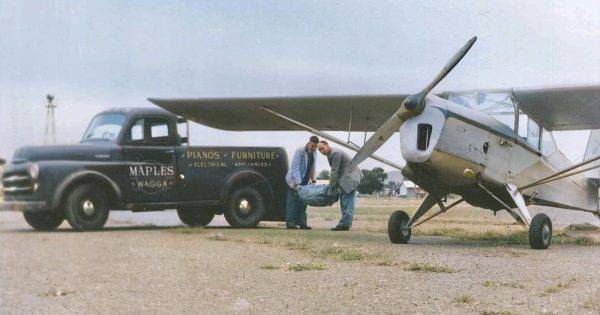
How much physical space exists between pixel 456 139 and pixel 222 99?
529 cm

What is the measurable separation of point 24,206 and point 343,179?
5.81 metres

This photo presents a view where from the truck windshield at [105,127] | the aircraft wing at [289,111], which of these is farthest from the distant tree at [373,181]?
the truck windshield at [105,127]

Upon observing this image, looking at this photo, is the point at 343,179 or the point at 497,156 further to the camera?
the point at 343,179

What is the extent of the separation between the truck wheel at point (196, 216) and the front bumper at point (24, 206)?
13.0 ft

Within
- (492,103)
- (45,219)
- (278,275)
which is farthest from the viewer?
(492,103)

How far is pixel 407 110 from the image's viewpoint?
8.44m

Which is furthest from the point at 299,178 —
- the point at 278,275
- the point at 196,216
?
the point at 278,275

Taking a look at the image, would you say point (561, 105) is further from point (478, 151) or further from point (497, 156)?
point (478, 151)

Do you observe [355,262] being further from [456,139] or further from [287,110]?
[287,110]

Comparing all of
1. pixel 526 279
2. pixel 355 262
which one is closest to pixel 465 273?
pixel 526 279

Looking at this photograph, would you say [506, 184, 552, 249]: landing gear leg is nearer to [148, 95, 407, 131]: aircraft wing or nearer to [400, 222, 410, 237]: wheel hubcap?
[400, 222, 410, 237]: wheel hubcap

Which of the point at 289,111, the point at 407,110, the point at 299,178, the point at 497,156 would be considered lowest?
the point at 299,178

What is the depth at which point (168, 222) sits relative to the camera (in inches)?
504

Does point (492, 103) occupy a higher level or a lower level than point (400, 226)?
higher
